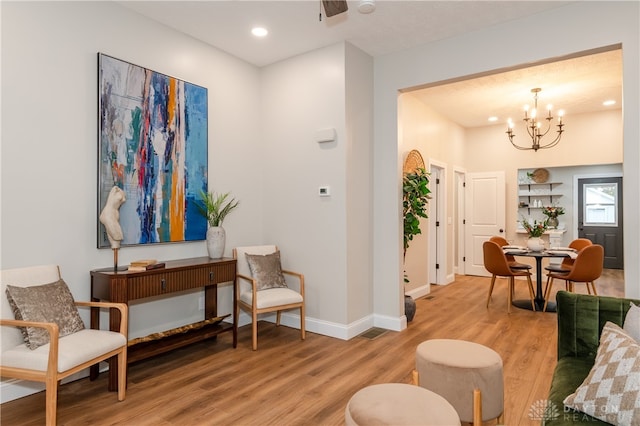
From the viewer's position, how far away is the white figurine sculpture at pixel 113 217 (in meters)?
2.93

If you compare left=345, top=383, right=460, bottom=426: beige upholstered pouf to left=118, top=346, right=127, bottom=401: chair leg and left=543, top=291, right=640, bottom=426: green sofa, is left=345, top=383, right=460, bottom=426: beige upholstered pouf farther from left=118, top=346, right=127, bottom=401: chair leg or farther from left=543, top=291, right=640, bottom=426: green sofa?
left=118, top=346, right=127, bottom=401: chair leg

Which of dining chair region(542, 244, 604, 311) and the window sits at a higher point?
the window

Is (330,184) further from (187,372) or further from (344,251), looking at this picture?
(187,372)

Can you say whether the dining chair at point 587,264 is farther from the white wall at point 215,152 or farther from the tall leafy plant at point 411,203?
the white wall at point 215,152

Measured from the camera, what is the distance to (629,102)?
2.94 meters

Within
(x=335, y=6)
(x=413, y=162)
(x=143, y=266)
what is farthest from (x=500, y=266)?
(x=143, y=266)


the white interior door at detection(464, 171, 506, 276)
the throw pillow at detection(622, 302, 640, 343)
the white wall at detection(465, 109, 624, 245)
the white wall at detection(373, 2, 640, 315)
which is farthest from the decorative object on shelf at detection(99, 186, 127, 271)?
the white wall at detection(465, 109, 624, 245)

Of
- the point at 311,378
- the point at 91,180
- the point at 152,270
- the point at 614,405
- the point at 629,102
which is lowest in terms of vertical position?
the point at 311,378

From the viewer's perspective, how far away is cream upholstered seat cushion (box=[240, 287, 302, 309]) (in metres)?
3.56

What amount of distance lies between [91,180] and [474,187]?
22.8ft

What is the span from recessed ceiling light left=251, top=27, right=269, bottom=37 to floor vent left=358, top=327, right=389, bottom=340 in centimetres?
317

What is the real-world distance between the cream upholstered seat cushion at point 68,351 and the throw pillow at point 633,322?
2.89 metres

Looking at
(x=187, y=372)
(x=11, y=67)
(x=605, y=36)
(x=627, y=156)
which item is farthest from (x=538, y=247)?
(x=11, y=67)

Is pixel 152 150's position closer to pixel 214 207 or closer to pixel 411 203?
pixel 214 207
